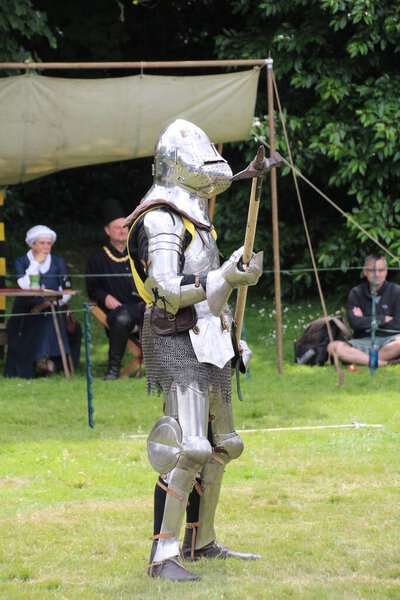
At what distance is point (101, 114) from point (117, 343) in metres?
1.92

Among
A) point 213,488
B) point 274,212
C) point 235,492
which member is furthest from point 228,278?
point 274,212

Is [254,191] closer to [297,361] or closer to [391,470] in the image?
[391,470]

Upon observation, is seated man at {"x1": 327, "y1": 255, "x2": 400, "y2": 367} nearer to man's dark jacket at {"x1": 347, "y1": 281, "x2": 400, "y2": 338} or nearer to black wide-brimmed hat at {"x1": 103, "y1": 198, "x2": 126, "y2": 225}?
man's dark jacket at {"x1": 347, "y1": 281, "x2": 400, "y2": 338}

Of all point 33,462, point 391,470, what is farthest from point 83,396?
point 391,470

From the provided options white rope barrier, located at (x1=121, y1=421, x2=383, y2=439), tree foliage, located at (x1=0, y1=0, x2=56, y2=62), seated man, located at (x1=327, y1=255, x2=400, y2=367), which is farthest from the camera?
tree foliage, located at (x1=0, y1=0, x2=56, y2=62)

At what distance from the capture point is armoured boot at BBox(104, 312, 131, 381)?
948 cm

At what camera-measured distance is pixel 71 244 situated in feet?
49.2

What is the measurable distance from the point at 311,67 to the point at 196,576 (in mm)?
7925

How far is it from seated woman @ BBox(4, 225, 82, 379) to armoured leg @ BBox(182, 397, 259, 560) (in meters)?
4.63

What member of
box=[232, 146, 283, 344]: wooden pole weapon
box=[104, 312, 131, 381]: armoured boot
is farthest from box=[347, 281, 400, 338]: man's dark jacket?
box=[232, 146, 283, 344]: wooden pole weapon

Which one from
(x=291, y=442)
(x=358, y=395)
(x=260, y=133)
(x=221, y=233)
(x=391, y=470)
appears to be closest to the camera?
(x=391, y=470)

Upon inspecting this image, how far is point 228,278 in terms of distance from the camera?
452cm

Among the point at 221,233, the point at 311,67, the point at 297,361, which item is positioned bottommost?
the point at 297,361

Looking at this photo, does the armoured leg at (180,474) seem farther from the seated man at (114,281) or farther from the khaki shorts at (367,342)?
the khaki shorts at (367,342)
